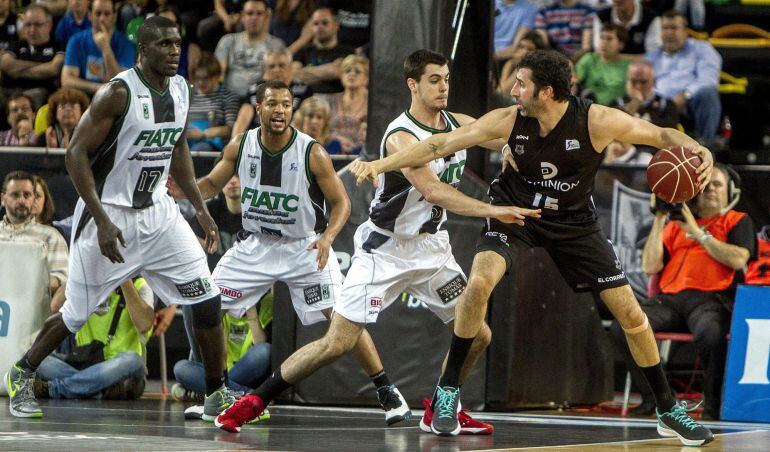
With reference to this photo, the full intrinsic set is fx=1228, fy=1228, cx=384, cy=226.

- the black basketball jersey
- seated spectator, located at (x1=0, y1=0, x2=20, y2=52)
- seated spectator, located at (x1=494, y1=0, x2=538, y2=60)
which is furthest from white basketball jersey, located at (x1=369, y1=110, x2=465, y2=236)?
seated spectator, located at (x1=0, y1=0, x2=20, y2=52)

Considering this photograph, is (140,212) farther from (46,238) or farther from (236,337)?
(46,238)

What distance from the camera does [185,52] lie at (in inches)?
542

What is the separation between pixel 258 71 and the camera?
1299 cm

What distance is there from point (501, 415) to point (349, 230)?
5.77ft

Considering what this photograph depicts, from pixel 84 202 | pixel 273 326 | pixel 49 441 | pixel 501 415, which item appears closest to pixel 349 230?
pixel 273 326

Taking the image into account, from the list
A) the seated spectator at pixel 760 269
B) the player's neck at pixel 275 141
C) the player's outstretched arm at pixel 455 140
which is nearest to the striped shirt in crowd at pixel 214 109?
the player's neck at pixel 275 141

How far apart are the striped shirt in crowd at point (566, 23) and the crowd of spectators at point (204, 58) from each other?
77.1 inches

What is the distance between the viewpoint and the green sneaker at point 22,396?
7680 mm

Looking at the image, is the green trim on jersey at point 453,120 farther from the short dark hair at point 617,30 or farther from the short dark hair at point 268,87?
the short dark hair at point 617,30

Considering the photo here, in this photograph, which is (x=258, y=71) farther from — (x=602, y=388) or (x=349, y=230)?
(x=602, y=388)

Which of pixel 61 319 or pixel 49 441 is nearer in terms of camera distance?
pixel 49 441

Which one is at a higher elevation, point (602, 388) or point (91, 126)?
point (91, 126)

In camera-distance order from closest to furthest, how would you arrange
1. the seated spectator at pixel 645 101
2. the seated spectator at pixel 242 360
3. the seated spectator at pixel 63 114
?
1. the seated spectator at pixel 242 360
2. the seated spectator at pixel 645 101
3. the seated spectator at pixel 63 114

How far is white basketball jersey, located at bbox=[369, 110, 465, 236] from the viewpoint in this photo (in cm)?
746
